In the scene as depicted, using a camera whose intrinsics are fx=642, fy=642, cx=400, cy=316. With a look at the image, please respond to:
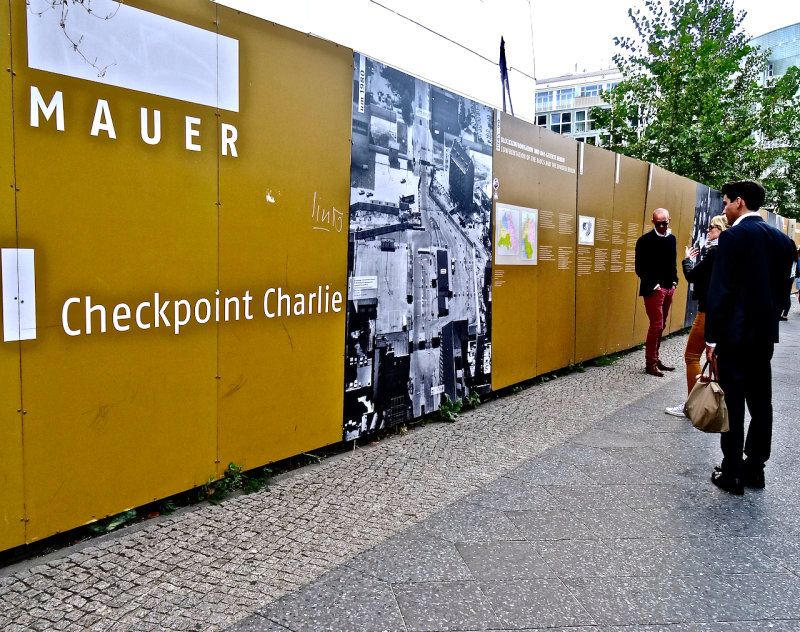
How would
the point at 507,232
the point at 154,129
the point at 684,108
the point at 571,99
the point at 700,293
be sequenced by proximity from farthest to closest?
the point at 571,99
the point at 684,108
the point at 507,232
the point at 700,293
the point at 154,129

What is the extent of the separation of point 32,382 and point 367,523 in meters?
1.83

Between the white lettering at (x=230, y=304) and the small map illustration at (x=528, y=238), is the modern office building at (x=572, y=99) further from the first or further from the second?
the white lettering at (x=230, y=304)

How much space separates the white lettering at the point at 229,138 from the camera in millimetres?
3713

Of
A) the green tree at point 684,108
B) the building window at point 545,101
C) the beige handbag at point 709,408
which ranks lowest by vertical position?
the beige handbag at point 709,408

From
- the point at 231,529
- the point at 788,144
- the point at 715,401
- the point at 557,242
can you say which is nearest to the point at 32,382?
the point at 231,529

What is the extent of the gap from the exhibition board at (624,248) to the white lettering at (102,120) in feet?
23.6

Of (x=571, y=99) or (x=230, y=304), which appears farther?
(x=571, y=99)

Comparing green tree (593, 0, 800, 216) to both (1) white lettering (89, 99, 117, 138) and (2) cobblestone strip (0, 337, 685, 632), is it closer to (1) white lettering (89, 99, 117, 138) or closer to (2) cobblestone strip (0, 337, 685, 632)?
(2) cobblestone strip (0, 337, 685, 632)

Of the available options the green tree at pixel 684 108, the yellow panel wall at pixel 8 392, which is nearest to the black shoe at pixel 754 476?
the yellow panel wall at pixel 8 392

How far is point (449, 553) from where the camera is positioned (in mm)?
3197

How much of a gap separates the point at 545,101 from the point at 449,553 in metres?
96.5

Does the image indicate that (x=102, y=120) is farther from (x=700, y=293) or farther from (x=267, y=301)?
(x=700, y=293)

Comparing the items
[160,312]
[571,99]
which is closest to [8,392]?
[160,312]

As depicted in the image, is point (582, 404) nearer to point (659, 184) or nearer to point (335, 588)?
point (335, 588)
